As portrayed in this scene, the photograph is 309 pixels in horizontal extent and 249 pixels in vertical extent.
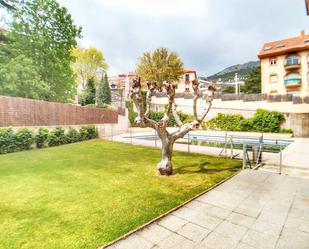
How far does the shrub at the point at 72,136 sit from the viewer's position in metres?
19.5

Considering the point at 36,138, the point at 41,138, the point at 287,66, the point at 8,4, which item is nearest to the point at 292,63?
the point at 287,66

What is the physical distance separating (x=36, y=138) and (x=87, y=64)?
3176 centimetres

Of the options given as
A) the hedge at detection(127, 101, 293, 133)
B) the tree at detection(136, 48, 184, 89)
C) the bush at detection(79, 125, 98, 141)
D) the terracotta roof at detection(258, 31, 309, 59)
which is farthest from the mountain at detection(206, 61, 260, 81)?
the bush at detection(79, 125, 98, 141)

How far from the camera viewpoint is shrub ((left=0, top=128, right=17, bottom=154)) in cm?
1484

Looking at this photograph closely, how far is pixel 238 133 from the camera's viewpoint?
2484 centimetres

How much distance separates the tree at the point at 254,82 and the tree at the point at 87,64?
30128 mm

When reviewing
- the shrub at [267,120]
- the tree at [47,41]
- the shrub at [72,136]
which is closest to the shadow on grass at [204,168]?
the shrub at [72,136]

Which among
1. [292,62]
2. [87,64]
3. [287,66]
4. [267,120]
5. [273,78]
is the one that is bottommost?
[267,120]

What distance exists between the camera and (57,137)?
18328mm

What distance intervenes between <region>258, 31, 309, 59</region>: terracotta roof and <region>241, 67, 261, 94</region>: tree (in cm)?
729

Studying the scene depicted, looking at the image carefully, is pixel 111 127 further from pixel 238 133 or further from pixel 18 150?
pixel 238 133

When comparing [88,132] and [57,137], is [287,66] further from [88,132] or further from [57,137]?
[57,137]

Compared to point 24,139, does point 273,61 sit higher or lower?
higher

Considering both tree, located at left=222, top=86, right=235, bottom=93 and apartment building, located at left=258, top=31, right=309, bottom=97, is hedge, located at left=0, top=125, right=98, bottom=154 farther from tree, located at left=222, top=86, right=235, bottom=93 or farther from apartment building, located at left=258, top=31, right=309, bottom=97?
tree, located at left=222, top=86, right=235, bottom=93
